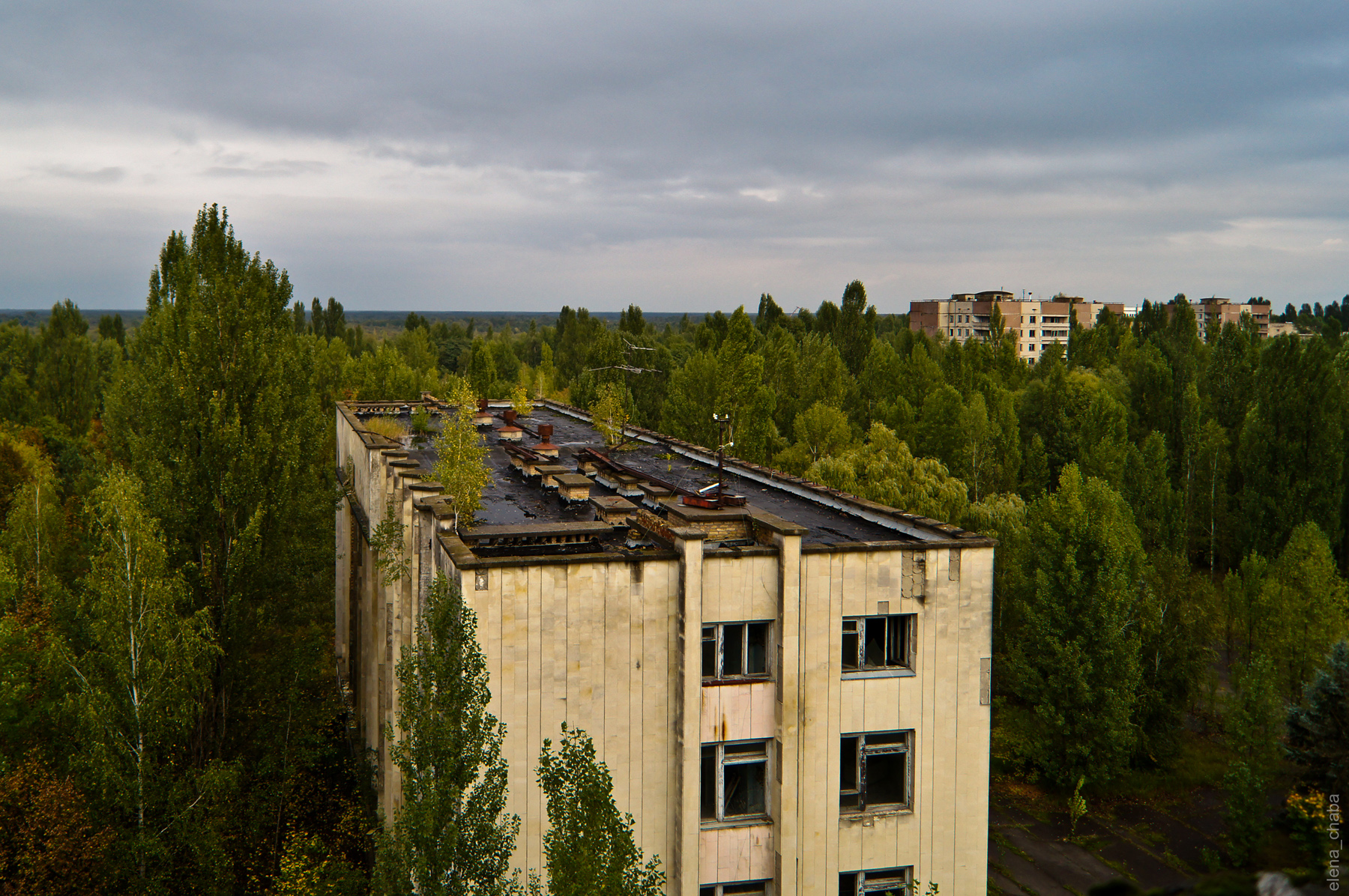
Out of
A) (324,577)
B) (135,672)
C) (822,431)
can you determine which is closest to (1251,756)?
(135,672)

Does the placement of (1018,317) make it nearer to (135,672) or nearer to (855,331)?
(855,331)

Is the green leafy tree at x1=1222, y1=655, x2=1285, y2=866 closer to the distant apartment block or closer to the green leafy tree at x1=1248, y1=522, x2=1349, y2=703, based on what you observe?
the green leafy tree at x1=1248, y1=522, x2=1349, y2=703

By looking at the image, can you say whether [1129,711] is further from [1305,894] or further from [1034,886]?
[1305,894]

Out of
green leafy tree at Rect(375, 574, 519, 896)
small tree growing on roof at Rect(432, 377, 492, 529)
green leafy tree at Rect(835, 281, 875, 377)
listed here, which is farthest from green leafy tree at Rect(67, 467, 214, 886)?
green leafy tree at Rect(835, 281, 875, 377)

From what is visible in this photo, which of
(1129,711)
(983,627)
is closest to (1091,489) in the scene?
(1129,711)

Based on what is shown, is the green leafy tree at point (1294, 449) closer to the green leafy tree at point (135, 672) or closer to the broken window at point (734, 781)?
the broken window at point (734, 781)

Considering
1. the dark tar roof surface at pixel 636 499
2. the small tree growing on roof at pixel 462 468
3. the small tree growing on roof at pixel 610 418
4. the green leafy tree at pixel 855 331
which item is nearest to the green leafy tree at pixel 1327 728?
the dark tar roof surface at pixel 636 499
